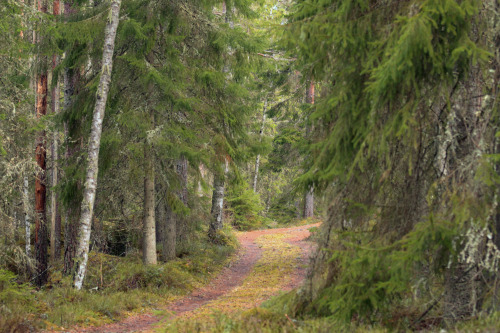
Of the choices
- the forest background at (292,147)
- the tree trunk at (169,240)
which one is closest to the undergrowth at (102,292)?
the forest background at (292,147)

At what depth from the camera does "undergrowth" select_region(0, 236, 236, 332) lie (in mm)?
8180

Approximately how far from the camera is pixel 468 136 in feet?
17.3

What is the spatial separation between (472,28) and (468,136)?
4.80 ft

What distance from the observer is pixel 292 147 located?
32.0ft

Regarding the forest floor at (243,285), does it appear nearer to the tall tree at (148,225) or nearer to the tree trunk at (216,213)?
the tree trunk at (216,213)

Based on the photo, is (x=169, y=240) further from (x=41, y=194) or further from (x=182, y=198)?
(x=41, y=194)

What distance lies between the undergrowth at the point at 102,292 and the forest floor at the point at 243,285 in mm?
367

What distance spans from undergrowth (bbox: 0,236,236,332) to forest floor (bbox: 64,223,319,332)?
367 millimetres

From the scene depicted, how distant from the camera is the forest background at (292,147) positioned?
5125mm

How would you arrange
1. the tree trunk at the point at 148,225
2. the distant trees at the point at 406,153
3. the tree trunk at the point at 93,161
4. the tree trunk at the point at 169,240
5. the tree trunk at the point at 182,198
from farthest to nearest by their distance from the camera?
the tree trunk at the point at 182,198 < the tree trunk at the point at 169,240 < the tree trunk at the point at 148,225 < the tree trunk at the point at 93,161 < the distant trees at the point at 406,153

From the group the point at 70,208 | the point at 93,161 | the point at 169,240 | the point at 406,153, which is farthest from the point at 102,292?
the point at 406,153

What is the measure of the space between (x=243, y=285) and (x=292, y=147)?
5345 millimetres

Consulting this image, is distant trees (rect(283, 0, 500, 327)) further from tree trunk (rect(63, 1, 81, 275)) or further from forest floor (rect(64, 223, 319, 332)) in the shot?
tree trunk (rect(63, 1, 81, 275))

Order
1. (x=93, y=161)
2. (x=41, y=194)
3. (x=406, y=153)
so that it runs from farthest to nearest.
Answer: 1. (x=41, y=194)
2. (x=93, y=161)
3. (x=406, y=153)
